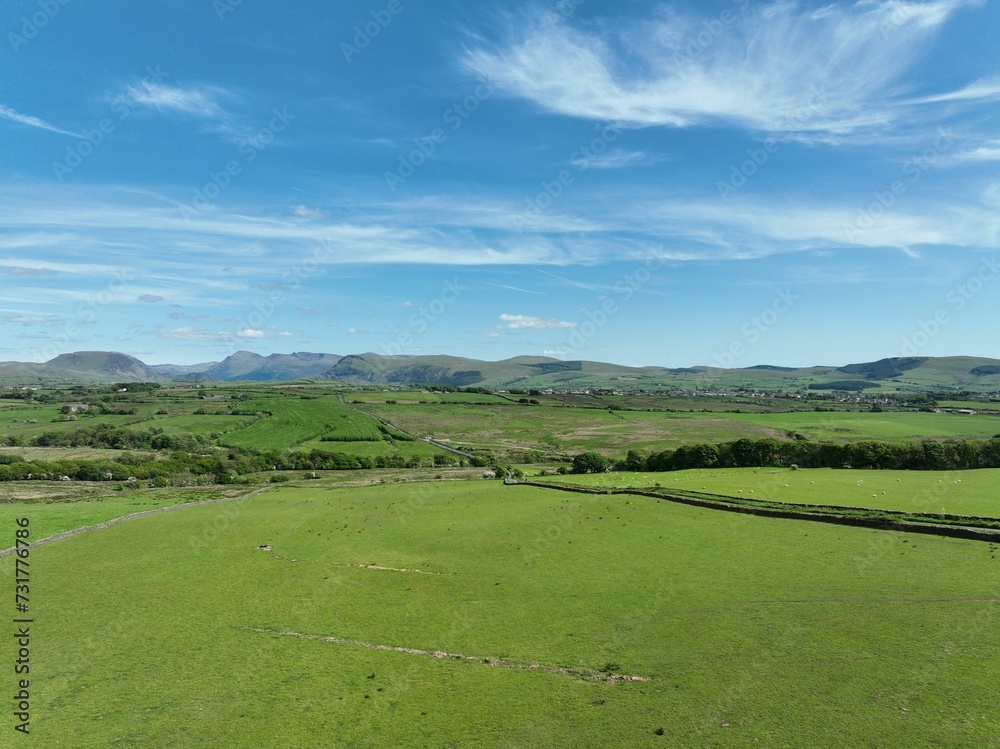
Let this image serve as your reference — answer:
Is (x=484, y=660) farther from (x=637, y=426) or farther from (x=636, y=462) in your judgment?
(x=637, y=426)

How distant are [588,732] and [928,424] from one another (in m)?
164

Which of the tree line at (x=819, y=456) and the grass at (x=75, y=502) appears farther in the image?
the tree line at (x=819, y=456)

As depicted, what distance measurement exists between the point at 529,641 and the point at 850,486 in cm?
4612

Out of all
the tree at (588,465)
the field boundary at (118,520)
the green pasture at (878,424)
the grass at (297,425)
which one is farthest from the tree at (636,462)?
the grass at (297,425)

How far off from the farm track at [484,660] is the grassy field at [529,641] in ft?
0.53

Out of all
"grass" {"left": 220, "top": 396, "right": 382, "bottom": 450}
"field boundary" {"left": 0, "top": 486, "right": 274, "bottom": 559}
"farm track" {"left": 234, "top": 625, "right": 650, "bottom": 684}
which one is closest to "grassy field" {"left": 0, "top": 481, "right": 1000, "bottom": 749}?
"farm track" {"left": 234, "top": 625, "right": 650, "bottom": 684}

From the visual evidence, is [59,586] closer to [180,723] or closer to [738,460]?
[180,723]

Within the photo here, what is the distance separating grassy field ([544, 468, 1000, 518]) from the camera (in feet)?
145

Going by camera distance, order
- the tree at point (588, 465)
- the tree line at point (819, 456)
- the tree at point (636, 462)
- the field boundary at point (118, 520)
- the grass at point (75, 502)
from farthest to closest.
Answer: the tree at point (636, 462), the tree at point (588, 465), the tree line at point (819, 456), the grass at point (75, 502), the field boundary at point (118, 520)

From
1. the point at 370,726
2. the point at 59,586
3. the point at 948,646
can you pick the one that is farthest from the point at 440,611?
the point at 59,586

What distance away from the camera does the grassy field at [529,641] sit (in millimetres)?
17500

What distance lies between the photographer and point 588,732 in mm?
17125

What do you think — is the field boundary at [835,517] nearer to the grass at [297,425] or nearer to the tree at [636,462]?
the tree at [636,462]

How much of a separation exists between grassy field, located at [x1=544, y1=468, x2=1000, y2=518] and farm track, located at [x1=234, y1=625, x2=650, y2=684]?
34.6 metres
